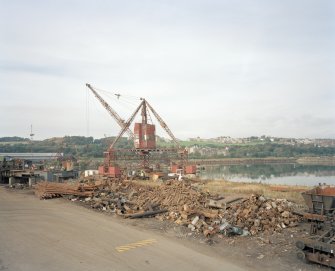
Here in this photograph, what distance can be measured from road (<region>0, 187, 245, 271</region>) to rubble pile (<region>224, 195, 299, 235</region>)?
3.16 m

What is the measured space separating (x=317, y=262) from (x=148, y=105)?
45.7m

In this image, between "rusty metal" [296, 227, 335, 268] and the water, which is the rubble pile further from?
the water

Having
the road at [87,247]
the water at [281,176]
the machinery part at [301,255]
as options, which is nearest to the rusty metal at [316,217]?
the machinery part at [301,255]

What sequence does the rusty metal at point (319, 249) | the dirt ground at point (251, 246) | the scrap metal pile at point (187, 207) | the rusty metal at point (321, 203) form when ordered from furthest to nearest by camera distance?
the scrap metal pile at point (187, 207) → the rusty metal at point (321, 203) → the dirt ground at point (251, 246) → the rusty metal at point (319, 249)

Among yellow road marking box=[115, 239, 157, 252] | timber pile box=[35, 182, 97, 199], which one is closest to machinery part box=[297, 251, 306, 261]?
yellow road marking box=[115, 239, 157, 252]

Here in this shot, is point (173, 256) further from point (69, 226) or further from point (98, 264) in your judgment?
point (69, 226)

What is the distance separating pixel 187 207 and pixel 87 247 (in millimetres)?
6422

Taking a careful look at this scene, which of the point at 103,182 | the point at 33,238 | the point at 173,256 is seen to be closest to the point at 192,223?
the point at 173,256

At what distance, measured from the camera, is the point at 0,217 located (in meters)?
18.9

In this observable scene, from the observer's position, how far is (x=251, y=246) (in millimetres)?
13227

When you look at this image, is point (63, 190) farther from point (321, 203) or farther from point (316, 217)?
point (321, 203)

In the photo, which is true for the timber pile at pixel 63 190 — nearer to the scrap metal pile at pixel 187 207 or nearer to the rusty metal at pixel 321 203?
the scrap metal pile at pixel 187 207

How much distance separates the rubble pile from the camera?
585 inches

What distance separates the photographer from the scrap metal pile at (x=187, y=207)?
15.1m
